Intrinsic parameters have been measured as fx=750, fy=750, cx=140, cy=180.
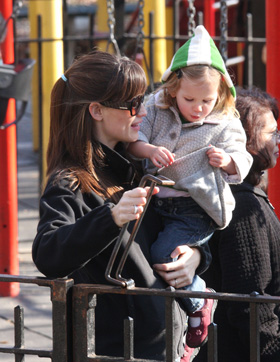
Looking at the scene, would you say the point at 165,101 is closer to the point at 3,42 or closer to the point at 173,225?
the point at 173,225

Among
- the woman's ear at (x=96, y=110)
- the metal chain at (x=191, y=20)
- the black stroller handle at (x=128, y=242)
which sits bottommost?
the black stroller handle at (x=128, y=242)

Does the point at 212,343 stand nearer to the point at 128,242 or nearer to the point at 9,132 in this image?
the point at 128,242

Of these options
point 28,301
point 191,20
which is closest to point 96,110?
point 191,20

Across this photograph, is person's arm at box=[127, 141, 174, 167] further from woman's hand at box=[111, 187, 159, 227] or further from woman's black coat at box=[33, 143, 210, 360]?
woman's hand at box=[111, 187, 159, 227]

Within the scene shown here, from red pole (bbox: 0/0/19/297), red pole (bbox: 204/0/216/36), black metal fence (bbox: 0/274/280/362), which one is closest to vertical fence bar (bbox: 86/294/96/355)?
black metal fence (bbox: 0/274/280/362)

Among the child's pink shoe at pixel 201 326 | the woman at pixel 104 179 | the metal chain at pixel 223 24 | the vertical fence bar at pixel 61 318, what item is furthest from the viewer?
the metal chain at pixel 223 24

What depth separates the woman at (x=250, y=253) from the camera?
2.21 metres

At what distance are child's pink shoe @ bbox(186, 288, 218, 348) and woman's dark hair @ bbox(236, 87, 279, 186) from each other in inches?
16.4

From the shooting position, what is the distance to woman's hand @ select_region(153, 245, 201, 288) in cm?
201

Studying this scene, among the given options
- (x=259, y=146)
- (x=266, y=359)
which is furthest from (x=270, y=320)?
(x=259, y=146)

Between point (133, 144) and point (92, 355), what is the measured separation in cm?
61

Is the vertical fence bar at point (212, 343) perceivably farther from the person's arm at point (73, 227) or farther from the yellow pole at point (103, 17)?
the yellow pole at point (103, 17)

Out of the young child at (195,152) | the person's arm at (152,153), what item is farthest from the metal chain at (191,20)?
the person's arm at (152,153)

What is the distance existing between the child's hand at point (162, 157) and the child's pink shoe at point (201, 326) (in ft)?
1.36
